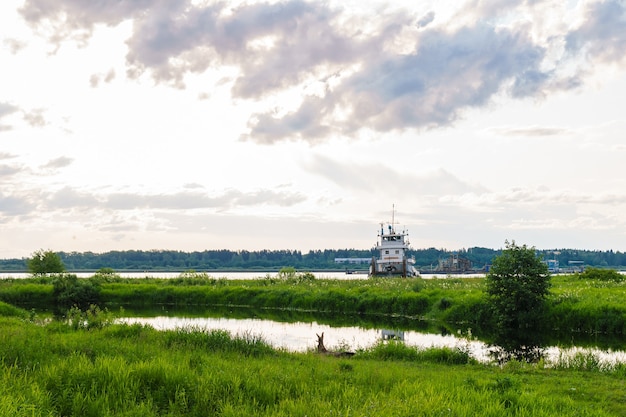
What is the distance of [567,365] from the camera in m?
17.9

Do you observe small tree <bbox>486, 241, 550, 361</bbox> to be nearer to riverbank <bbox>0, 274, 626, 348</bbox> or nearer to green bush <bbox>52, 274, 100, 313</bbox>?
riverbank <bbox>0, 274, 626, 348</bbox>

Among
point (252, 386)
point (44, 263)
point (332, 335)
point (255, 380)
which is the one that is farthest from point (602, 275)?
point (44, 263)

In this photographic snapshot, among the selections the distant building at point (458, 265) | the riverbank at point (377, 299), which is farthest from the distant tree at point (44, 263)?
the distant building at point (458, 265)

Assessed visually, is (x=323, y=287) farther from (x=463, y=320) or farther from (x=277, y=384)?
(x=277, y=384)

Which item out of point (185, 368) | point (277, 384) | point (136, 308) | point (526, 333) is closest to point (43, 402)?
point (185, 368)

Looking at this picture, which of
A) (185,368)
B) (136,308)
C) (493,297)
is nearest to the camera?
(185,368)

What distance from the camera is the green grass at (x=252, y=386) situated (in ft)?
32.2

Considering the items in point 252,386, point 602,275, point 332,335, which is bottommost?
point 332,335

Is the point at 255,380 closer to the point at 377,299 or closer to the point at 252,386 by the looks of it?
the point at 252,386

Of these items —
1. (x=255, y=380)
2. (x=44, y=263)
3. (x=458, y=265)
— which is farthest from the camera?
(x=458, y=265)

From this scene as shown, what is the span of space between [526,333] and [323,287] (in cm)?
2187

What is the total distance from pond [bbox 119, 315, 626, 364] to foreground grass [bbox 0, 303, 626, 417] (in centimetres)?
534

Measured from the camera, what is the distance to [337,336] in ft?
92.7

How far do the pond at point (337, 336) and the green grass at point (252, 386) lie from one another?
5358 millimetres
